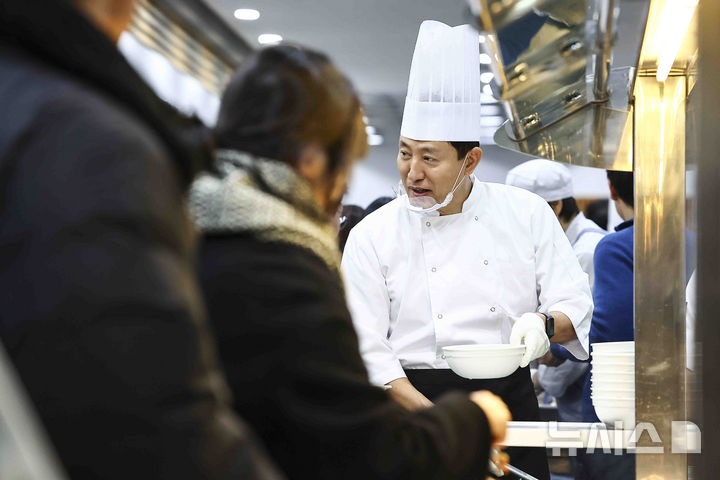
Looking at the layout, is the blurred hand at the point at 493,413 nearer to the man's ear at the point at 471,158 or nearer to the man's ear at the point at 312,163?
the man's ear at the point at 312,163

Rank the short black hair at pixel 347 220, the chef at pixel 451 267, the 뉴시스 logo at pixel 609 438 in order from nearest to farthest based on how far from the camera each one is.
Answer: the 뉴시스 logo at pixel 609 438 < the chef at pixel 451 267 < the short black hair at pixel 347 220

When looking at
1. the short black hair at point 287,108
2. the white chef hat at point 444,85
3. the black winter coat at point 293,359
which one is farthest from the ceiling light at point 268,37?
the black winter coat at point 293,359

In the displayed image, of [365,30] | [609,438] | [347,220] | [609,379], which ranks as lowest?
[609,438]

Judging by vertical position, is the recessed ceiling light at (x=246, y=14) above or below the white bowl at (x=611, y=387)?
above

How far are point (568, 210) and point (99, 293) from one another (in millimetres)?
3311

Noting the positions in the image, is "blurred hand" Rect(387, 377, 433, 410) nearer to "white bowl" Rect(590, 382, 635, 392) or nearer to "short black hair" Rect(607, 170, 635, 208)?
"white bowl" Rect(590, 382, 635, 392)

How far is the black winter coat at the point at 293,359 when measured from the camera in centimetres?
73

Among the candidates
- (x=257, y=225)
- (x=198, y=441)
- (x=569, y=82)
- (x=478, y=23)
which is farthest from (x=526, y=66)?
(x=198, y=441)

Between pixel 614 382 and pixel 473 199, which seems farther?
pixel 473 199

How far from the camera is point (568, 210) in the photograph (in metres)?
3.64

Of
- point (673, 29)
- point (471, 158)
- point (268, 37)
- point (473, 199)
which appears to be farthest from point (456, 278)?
point (268, 37)

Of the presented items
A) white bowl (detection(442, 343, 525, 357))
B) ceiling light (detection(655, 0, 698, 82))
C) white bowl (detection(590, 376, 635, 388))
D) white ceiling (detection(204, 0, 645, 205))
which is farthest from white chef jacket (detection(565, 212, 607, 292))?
ceiling light (detection(655, 0, 698, 82))

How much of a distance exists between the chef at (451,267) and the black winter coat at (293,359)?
47.9 inches

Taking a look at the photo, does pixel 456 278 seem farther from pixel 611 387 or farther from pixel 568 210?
pixel 568 210
